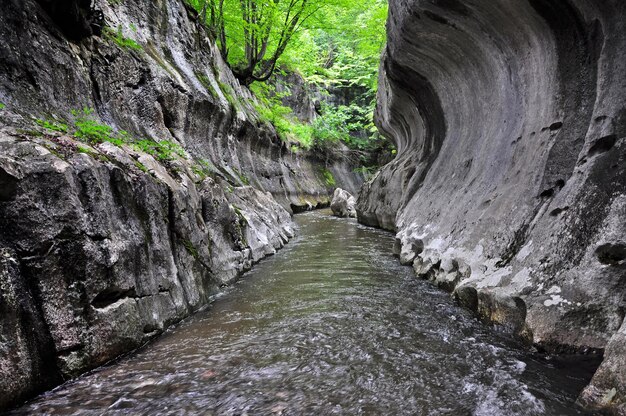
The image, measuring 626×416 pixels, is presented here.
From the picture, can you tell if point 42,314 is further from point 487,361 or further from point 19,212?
point 487,361

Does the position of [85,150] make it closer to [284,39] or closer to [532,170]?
A: [532,170]

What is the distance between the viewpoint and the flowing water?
111 inches

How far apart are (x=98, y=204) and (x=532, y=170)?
5304mm

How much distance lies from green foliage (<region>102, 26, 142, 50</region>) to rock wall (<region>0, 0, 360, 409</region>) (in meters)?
0.04

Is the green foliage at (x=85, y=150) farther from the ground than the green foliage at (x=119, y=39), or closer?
closer

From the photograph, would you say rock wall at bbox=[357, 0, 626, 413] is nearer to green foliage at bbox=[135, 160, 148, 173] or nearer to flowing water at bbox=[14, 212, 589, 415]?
flowing water at bbox=[14, 212, 589, 415]

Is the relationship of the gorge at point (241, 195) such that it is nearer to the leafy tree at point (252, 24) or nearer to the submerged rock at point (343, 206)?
the leafy tree at point (252, 24)

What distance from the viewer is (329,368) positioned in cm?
340

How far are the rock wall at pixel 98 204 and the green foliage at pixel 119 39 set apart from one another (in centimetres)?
4

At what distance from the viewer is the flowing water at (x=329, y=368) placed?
2.82 m

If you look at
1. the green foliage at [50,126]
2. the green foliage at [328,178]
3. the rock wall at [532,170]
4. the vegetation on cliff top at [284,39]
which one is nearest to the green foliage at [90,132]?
the green foliage at [50,126]

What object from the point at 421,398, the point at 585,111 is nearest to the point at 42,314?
the point at 421,398

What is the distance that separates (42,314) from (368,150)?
30.1 m

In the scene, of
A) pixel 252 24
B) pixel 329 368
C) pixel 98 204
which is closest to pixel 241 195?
pixel 98 204
